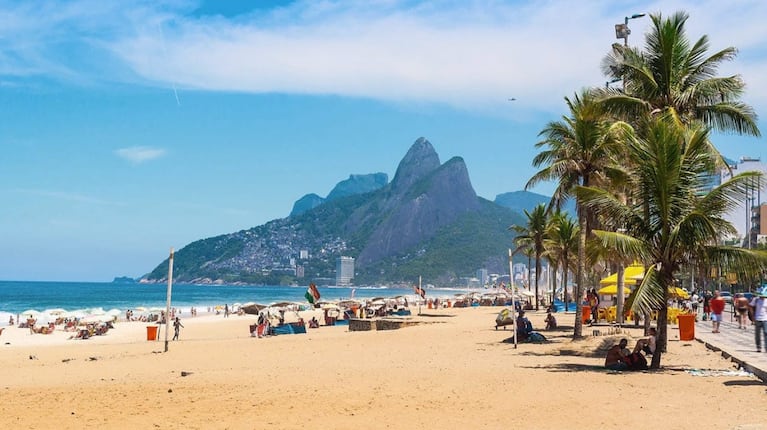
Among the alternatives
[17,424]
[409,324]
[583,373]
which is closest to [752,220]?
[409,324]

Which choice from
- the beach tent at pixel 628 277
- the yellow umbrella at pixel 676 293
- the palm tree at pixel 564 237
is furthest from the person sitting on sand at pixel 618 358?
the palm tree at pixel 564 237

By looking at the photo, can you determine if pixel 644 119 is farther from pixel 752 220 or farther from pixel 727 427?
pixel 752 220

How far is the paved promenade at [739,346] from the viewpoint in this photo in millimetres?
13225

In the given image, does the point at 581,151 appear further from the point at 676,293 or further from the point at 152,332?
the point at 152,332

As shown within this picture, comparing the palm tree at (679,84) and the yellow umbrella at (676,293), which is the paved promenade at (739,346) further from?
the palm tree at (679,84)

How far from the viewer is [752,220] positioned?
101062 millimetres

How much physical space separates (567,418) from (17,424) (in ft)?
24.3

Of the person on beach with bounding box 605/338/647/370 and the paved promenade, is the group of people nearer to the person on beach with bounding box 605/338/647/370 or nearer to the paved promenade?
the person on beach with bounding box 605/338/647/370

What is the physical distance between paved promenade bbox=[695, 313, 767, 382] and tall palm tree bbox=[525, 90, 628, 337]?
3779 mm

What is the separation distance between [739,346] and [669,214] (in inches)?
223

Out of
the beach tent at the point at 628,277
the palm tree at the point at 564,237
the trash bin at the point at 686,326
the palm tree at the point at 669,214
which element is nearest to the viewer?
the palm tree at the point at 669,214

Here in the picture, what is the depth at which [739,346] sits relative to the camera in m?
17.6

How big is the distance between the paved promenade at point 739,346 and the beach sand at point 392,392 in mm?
340

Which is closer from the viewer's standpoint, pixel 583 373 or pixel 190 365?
pixel 583 373
